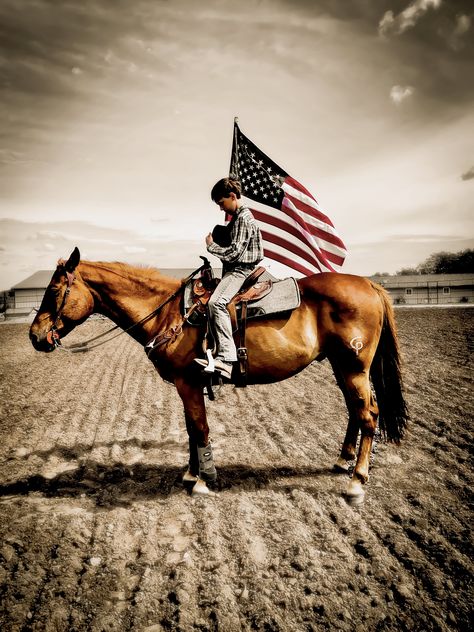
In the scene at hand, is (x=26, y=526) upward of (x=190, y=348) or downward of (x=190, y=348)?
downward

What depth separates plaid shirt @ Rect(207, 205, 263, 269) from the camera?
4.31 m

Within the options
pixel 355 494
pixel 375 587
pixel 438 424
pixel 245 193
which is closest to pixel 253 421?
pixel 355 494

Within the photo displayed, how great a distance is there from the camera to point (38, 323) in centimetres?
437

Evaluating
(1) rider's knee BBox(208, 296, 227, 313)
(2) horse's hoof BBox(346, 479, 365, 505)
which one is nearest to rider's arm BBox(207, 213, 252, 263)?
(1) rider's knee BBox(208, 296, 227, 313)

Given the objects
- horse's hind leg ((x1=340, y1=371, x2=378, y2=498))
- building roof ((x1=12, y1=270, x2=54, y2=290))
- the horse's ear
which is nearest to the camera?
the horse's ear

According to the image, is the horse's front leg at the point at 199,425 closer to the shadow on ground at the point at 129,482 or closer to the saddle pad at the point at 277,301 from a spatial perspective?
the shadow on ground at the point at 129,482

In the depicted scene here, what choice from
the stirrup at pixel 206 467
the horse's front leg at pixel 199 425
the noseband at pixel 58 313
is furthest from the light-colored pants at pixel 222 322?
the noseband at pixel 58 313

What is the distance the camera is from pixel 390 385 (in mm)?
5078

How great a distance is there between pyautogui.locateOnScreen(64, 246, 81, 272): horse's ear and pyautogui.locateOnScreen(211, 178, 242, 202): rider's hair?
188 cm

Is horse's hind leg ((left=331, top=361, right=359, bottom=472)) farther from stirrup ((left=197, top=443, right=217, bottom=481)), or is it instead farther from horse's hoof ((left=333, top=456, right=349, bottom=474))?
stirrup ((left=197, top=443, right=217, bottom=481))

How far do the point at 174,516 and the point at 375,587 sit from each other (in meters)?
2.23

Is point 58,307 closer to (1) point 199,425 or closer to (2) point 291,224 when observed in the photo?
(1) point 199,425

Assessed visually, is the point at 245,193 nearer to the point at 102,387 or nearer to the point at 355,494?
the point at 355,494

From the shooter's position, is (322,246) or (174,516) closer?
(174,516)
